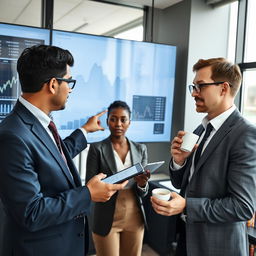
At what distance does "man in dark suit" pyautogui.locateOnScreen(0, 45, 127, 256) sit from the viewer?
1.06 meters

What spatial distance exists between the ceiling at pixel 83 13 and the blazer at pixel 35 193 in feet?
5.88

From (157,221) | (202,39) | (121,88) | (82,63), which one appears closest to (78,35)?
(82,63)

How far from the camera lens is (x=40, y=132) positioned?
1.18 meters

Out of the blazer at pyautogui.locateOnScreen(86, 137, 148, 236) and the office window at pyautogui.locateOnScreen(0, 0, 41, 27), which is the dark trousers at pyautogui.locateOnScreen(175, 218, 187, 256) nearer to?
the blazer at pyautogui.locateOnScreen(86, 137, 148, 236)

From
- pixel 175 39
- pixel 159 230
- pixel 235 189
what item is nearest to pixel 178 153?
pixel 235 189

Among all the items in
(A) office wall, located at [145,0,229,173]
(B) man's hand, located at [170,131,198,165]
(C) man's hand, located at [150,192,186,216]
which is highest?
(A) office wall, located at [145,0,229,173]

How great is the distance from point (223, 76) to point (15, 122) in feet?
3.18

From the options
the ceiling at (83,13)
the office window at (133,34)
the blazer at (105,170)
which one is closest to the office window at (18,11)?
the ceiling at (83,13)

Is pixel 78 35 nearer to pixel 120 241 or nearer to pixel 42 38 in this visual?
pixel 42 38

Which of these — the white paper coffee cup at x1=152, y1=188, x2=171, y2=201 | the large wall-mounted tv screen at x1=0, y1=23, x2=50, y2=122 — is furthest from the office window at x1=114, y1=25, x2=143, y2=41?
the white paper coffee cup at x1=152, y1=188, x2=171, y2=201

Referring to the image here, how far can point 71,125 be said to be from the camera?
102 inches

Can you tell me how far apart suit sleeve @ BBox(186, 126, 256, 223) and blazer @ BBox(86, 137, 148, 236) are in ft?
2.39

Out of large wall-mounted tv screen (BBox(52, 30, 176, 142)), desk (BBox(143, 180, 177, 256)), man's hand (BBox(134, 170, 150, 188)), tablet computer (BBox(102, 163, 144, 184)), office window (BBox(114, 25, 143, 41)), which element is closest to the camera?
tablet computer (BBox(102, 163, 144, 184))

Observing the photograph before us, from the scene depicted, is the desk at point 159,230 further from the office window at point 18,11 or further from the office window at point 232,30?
the office window at point 18,11
